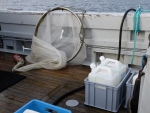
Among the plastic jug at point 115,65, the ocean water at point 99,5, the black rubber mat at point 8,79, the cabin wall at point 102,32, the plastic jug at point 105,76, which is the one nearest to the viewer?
the plastic jug at point 105,76

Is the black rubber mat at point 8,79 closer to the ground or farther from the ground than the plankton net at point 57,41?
closer to the ground

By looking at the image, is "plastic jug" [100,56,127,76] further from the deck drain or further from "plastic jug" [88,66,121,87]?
the deck drain

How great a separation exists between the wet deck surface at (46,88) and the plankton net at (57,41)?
0.42ft

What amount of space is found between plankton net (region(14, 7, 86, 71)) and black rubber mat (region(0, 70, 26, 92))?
185 mm

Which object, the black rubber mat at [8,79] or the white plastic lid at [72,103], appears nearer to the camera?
the white plastic lid at [72,103]

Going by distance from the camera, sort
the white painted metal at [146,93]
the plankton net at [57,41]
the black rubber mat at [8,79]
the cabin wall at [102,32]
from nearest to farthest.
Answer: the white painted metal at [146,93], the black rubber mat at [8,79], the cabin wall at [102,32], the plankton net at [57,41]

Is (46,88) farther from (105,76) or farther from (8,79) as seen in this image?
(105,76)

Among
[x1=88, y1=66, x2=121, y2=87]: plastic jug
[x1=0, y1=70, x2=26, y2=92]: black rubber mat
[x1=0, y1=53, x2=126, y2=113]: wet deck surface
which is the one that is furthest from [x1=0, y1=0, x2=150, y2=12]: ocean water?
[x1=88, y1=66, x2=121, y2=87]: plastic jug

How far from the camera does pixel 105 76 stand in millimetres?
1716

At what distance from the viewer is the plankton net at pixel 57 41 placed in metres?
2.70

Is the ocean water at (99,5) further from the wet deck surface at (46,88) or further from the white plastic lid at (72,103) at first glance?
the white plastic lid at (72,103)

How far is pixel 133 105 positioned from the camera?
1.49 metres

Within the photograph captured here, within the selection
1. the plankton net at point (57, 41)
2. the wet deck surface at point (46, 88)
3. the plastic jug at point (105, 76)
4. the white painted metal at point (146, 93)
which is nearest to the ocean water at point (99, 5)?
the plankton net at point (57, 41)

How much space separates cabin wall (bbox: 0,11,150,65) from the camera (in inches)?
96.0
